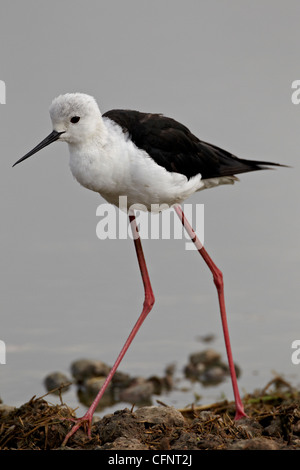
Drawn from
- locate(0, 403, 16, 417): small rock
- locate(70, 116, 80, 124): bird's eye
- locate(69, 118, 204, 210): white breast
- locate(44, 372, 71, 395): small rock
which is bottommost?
locate(0, 403, 16, 417): small rock

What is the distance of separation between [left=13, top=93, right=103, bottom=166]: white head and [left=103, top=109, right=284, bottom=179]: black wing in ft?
0.85

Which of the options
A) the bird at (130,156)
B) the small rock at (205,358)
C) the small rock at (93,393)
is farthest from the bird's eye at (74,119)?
the small rock at (205,358)

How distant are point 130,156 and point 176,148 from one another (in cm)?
50

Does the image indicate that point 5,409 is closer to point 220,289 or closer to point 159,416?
point 159,416

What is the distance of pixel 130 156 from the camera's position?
5.35 m

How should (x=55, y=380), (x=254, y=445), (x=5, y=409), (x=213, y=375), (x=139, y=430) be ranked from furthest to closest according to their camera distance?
(x=213, y=375), (x=55, y=380), (x=5, y=409), (x=139, y=430), (x=254, y=445)

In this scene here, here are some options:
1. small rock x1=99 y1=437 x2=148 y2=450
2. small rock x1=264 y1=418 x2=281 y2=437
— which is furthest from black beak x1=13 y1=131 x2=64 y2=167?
small rock x1=264 y1=418 x2=281 y2=437

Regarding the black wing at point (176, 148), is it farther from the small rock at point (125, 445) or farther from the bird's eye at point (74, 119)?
the small rock at point (125, 445)

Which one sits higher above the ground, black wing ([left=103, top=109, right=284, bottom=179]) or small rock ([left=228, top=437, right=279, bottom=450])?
black wing ([left=103, top=109, right=284, bottom=179])

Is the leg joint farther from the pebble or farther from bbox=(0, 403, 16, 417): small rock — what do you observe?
bbox=(0, 403, 16, 417): small rock

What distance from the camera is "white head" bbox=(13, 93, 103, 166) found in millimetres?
5238

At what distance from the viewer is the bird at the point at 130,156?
207 inches

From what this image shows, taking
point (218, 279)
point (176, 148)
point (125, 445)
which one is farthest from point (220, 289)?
point (125, 445)
